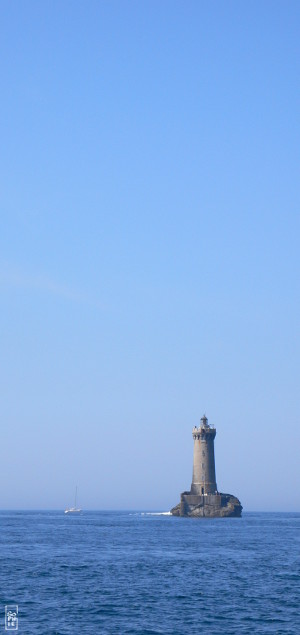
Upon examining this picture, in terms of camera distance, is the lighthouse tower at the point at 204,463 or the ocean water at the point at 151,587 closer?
the ocean water at the point at 151,587

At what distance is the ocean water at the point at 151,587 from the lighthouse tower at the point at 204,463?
199ft

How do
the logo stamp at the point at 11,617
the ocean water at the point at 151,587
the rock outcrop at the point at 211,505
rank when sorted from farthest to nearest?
the rock outcrop at the point at 211,505 → the ocean water at the point at 151,587 → the logo stamp at the point at 11,617

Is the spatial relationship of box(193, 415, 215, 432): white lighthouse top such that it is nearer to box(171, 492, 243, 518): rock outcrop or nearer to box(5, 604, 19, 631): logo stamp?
box(171, 492, 243, 518): rock outcrop

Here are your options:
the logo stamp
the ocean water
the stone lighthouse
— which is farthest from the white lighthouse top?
the logo stamp

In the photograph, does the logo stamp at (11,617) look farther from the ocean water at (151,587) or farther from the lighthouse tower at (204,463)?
the lighthouse tower at (204,463)

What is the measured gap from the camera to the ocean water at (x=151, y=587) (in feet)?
135

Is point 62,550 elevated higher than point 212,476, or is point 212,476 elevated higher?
point 212,476

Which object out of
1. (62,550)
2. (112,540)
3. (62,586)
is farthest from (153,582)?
(112,540)

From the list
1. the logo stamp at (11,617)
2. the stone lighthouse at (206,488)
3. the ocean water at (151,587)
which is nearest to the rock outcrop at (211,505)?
the stone lighthouse at (206,488)

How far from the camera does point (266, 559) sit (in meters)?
73.0

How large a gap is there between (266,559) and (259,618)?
3085 cm

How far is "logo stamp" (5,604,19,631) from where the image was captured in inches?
1553

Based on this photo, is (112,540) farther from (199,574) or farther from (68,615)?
(68,615)

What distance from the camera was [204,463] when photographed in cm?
15238
